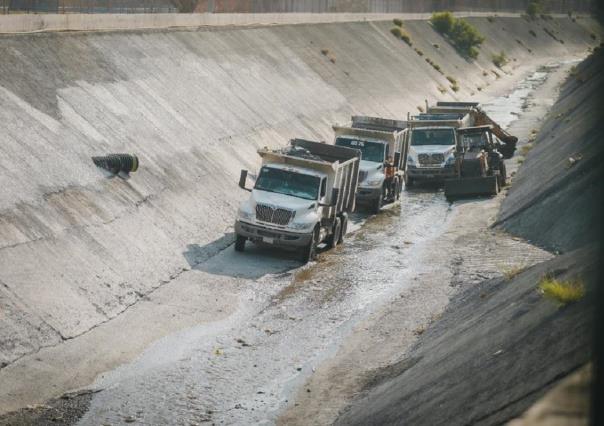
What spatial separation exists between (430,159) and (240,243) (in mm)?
16736

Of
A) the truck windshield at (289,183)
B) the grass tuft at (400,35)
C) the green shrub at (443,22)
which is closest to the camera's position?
the truck windshield at (289,183)

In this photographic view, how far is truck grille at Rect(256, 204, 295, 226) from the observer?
29.0m

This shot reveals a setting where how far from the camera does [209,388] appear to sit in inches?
742

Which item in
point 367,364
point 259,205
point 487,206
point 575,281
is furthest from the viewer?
point 487,206

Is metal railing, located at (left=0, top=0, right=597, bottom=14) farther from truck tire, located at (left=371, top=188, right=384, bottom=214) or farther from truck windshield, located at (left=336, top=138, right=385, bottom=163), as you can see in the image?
truck tire, located at (left=371, top=188, right=384, bottom=214)

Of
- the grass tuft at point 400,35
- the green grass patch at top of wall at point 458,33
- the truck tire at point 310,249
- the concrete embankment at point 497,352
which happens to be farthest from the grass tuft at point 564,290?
the green grass patch at top of wall at point 458,33

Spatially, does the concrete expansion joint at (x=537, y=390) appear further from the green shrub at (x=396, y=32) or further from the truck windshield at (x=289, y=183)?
the green shrub at (x=396, y=32)

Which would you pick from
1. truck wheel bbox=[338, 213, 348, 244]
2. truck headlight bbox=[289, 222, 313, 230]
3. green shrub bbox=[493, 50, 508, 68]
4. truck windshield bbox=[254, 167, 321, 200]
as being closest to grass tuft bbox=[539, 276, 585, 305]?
truck headlight bbox=[289, 222, 313, 230]

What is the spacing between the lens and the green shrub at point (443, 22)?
375ft

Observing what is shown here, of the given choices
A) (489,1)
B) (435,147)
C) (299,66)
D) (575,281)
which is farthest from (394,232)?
(489,1)

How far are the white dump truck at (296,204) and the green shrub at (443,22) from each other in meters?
84.2

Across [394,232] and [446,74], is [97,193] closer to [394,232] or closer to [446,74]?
[394,232]

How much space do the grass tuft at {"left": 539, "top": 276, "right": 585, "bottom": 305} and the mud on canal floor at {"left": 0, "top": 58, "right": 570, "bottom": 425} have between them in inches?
145

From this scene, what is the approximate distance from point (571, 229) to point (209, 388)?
47.3 feet
